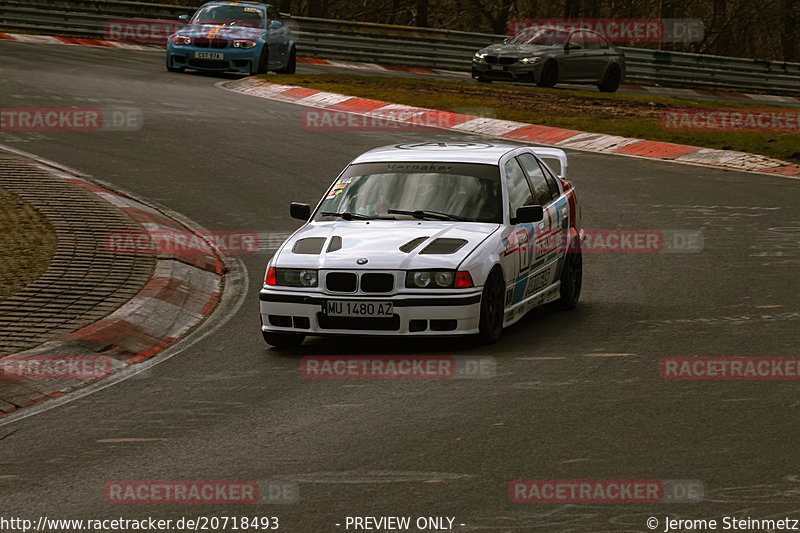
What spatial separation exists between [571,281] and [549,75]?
62.5 ft

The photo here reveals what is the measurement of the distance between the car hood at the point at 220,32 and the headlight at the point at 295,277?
1809cm

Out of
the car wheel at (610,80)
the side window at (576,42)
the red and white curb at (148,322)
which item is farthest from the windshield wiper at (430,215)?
the car wheel at (610,80)

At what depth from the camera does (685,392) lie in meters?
7.73

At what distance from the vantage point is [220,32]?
2650 cm

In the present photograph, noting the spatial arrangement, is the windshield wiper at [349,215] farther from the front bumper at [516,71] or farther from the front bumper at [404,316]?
the front bumper at [516,71]

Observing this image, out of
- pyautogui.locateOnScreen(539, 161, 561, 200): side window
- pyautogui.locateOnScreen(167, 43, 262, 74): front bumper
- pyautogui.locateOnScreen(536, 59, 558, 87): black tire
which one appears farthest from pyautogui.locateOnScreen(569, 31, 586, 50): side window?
pyautogui.locateOnScreen(539, 161, 561, 200): side window

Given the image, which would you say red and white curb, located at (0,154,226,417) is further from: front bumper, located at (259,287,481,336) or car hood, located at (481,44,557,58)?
car hood, located at (481,44,557,58)

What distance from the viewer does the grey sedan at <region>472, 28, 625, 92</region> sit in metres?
28.9

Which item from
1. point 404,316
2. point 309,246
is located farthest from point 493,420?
point 309,246

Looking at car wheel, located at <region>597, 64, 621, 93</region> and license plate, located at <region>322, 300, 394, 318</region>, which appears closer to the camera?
license plate, located at <region>322, 300, 394, 318</region>

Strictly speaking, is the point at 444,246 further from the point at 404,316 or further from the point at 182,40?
the point at 182,40

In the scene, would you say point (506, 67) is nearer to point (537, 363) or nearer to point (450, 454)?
point (537, 363)

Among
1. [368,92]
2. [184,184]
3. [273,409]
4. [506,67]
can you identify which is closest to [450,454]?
[273,409]

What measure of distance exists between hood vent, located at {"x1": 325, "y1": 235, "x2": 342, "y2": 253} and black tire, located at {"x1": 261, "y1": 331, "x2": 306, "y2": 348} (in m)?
0.67
